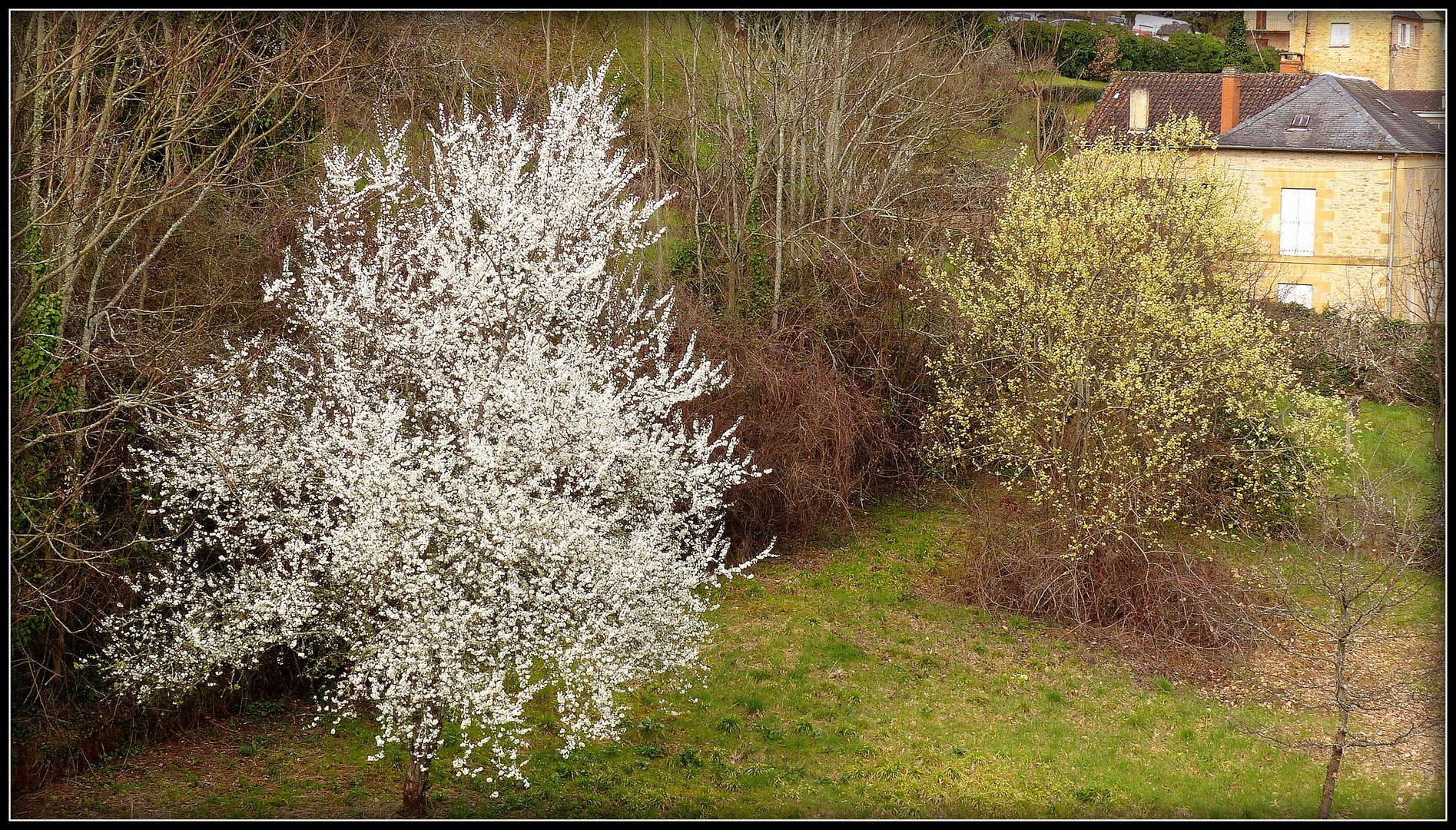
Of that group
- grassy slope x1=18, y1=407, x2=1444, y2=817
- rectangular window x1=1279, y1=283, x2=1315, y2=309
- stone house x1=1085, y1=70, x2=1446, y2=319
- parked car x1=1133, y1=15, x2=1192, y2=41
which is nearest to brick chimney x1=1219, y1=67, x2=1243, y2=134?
stone house x1=1085, y1=70, x2=1446, y2=319

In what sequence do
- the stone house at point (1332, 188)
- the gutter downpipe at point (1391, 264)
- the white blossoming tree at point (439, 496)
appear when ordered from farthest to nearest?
1. the stone house at point (1332, 188)
2. the gutter downpipe at point (1391, 264)
3. the white blossoming tree at point (439, 496)

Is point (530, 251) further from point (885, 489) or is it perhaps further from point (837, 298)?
point (885, 489)

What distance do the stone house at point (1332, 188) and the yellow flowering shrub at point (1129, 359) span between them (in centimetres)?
538

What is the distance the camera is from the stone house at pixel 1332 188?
778 inches

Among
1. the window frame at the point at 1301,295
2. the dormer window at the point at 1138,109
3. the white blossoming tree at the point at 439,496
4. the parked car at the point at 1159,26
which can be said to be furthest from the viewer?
the dormer window at the point at 1138,109

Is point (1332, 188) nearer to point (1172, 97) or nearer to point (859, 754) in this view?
point (1172, 97)

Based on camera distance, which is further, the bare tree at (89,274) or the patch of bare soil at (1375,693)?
the patch of bare soil at (1375,693)

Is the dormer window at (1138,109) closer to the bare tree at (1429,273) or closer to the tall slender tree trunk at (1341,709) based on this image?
the bare tree at (1429,273)

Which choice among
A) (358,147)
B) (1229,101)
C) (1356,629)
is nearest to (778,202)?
(358,147)

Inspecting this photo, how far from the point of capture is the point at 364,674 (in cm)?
791

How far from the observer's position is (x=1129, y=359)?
13.2 meters

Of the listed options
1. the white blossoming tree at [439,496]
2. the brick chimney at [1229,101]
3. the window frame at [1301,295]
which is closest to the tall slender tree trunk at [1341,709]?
the white blossoming tree at [439,496]

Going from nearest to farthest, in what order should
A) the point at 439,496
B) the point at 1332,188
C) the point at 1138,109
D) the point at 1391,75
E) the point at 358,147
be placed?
1. the point at 439,496
2. the point at 358,147
3. the point at 1391,75
4. the point at 1332,188
5. the point at 1138,109

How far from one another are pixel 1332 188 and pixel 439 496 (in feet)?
64.5
